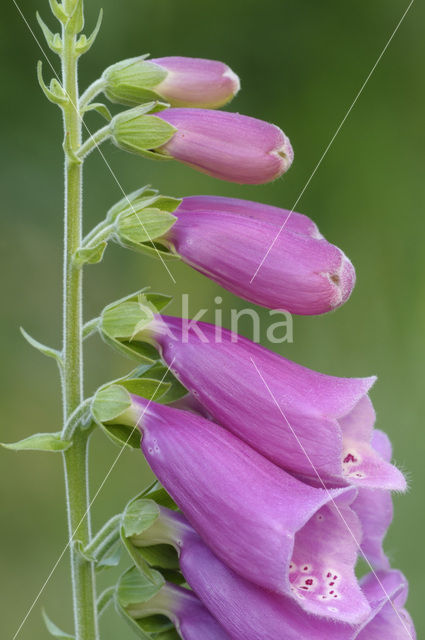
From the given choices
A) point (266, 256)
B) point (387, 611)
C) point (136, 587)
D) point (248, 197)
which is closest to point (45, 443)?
point (136, 587)

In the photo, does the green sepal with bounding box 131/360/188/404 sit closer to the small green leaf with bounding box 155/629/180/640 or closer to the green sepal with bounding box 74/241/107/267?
the green sepal with bounding box 74/241/107/267

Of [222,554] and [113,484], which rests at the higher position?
[222,554]

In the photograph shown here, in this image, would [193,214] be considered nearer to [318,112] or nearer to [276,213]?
[276,213]

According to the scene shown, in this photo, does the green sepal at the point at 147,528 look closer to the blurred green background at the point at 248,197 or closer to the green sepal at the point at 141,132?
the green sepal at the point at 141,132

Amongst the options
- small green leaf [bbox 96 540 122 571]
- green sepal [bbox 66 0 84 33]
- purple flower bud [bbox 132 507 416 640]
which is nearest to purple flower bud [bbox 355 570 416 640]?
purple flower bud [bbox 132 507 416 640]

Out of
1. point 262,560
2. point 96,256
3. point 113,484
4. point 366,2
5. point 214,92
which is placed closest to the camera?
point 262,560

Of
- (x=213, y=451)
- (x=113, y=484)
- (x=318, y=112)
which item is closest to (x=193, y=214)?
(x=213, y=451)

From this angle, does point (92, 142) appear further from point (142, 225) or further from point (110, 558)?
point (110, 558)
